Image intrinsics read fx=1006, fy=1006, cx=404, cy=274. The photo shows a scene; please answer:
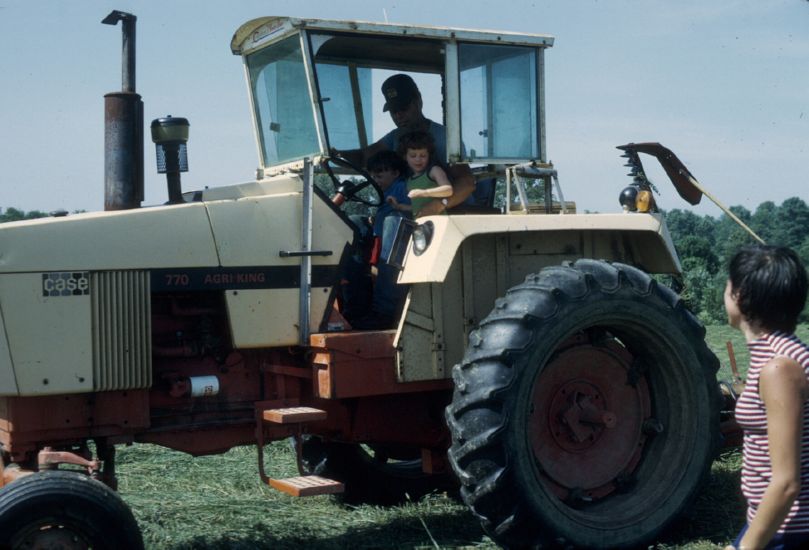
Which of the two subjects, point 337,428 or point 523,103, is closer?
point 337,428

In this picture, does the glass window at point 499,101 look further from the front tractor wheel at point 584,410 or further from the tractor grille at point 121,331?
the tractor grille at point 121,331

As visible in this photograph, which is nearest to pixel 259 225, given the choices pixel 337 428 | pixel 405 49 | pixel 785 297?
pixel 337 428

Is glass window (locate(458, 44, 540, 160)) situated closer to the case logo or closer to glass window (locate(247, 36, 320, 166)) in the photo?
glass window (locate(247, 36, 320, 166))

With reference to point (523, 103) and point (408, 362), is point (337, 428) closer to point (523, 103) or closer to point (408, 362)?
point (408, 362)

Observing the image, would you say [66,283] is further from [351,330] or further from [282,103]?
[282,103]

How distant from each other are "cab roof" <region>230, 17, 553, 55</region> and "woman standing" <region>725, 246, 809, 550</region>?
3063 mm

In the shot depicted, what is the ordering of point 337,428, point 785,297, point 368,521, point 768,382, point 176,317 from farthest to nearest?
1. point 368,521
2. point 337,428
3. point 176,317
4. point 785,297
5. point 768,382

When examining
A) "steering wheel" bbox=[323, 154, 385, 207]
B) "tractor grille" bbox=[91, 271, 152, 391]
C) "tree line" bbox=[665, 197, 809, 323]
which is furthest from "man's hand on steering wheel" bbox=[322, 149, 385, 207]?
"tree line" bbox=[665, 197, 809, 323]

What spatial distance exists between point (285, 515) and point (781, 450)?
152 inches

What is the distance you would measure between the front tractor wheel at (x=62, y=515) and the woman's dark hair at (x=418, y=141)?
2.54 m

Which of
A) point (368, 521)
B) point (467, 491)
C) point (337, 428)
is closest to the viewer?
point (467, 491)

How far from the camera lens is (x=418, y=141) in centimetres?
572

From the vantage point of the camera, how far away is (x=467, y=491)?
4746 mm

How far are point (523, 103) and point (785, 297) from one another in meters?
3.37
